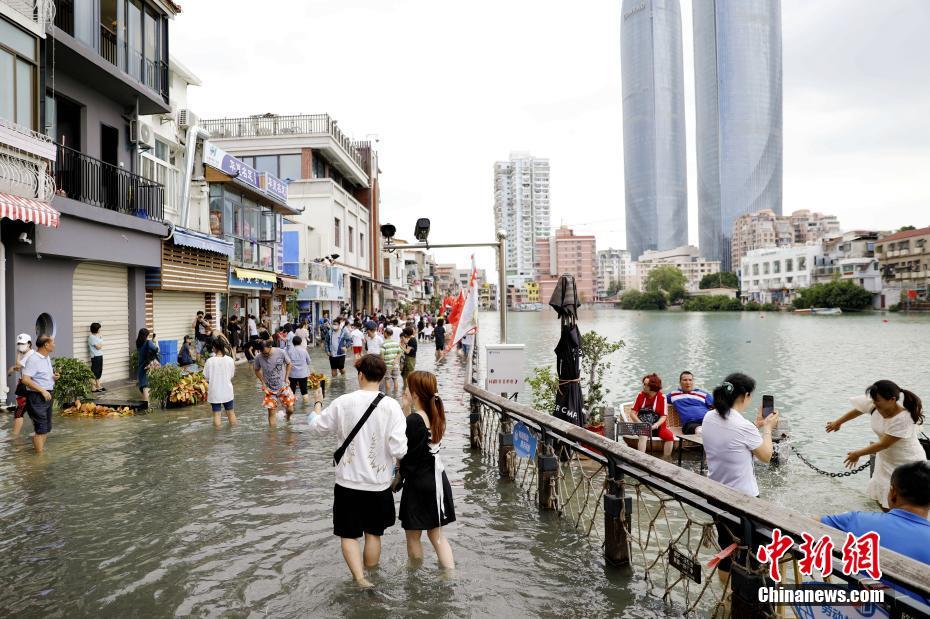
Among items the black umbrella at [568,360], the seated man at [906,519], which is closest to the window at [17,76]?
the black umbrella at [568,360]

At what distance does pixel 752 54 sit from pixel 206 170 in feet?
701

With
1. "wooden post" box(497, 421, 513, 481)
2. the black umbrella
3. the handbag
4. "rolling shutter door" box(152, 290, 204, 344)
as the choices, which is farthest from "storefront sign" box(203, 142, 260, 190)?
the handbag

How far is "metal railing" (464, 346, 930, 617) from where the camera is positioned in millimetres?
3018

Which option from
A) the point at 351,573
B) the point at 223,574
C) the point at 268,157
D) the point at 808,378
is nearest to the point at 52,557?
the point at 223,574

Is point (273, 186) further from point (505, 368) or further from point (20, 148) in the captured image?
point (505, 368)

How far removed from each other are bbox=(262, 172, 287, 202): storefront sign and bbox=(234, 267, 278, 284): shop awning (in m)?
3.49

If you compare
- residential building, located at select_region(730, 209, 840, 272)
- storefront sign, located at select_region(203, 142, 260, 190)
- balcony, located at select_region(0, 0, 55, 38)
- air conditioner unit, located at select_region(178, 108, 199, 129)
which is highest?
residential building, located at select_region(730, 209, 840, 272)

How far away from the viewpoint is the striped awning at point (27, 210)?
10.2m

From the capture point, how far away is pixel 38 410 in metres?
8.46

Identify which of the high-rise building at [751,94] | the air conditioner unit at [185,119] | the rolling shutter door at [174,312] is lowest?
the rolling shutter door at [174,312]

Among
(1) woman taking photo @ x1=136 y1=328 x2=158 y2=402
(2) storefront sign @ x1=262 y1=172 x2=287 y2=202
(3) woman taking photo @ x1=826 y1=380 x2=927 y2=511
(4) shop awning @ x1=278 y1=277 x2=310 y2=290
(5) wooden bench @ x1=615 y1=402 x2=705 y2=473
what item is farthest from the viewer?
(4) shop awning @ x1=278 y1=277 x2=310 y2=290

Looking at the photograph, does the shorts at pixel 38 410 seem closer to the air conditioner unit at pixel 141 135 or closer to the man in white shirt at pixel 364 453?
the man in white shirt at pixel 364 453

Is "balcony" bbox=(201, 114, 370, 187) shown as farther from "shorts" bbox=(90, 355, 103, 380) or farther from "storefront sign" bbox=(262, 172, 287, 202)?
"shorts" bbox=(90, 355, 103, 380)

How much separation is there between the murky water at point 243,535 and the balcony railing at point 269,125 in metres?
28.1
